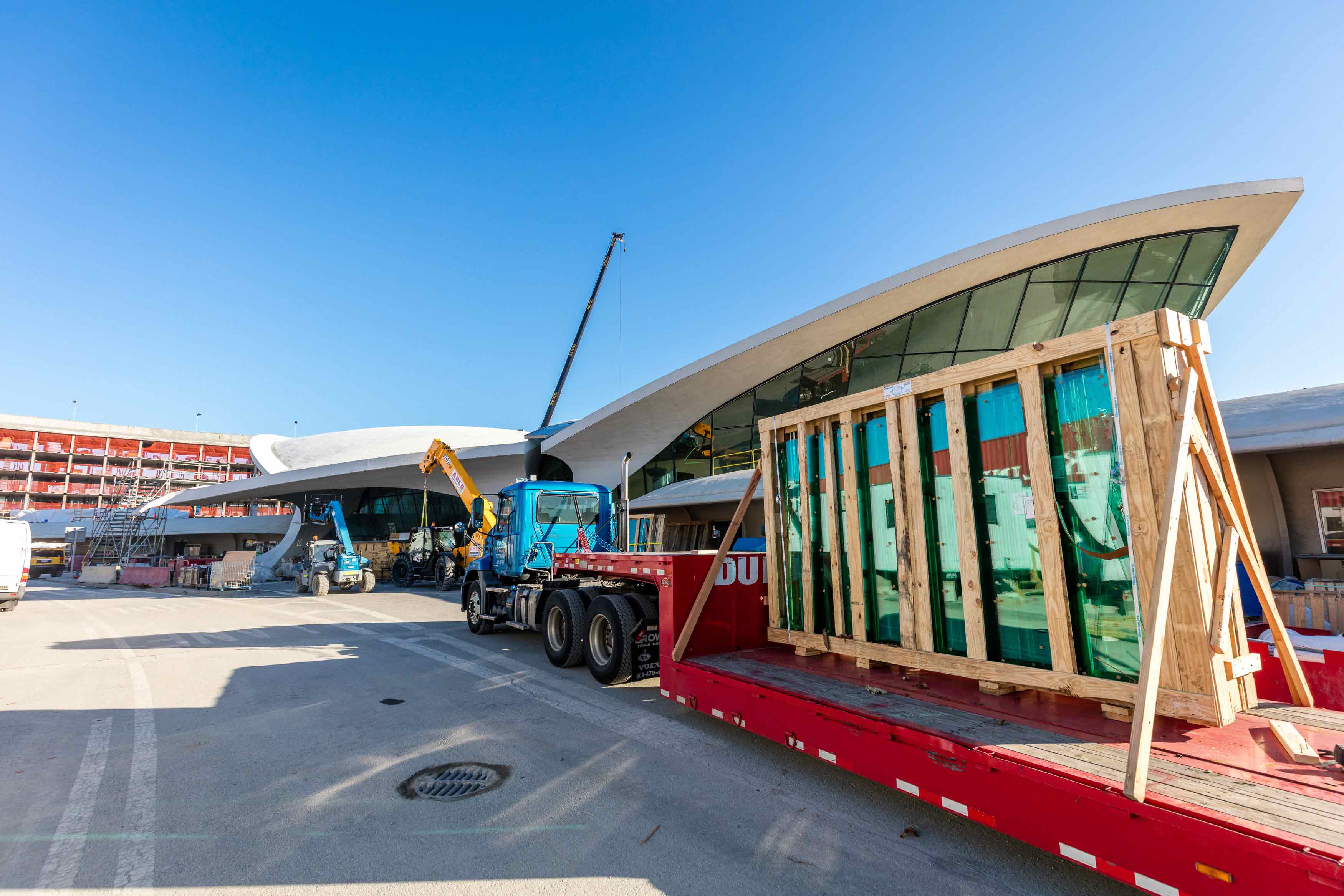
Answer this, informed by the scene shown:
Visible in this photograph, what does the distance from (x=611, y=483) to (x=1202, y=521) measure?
97.6 feet

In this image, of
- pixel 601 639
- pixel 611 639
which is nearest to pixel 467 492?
pixel 601 639

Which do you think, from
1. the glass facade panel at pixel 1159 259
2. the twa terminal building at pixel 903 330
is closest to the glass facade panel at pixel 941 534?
the twa terminal building at pixel 903 330

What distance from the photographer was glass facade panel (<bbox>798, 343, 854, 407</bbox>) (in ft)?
72.5

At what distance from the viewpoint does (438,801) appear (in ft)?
14.7

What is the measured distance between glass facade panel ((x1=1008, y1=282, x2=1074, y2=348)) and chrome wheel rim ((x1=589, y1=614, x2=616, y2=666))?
15461 mm

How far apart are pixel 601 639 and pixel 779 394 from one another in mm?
16842

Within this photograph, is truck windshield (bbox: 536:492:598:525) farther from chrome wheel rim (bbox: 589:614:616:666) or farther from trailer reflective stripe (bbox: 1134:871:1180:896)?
trailer reflective stripe (bbox: 1134:871:1180:896)

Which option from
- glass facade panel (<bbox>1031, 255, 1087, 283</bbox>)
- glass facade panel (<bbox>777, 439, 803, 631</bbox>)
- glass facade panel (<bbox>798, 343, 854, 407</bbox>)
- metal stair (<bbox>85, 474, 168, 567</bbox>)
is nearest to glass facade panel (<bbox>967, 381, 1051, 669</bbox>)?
glass facade panel (<bbox>777, 439, 803, 631</bbox>)

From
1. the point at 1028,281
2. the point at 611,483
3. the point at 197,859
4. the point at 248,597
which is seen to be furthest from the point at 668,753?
the point at 611,483

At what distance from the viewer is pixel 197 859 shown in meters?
3.72

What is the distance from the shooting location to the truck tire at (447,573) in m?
24.5

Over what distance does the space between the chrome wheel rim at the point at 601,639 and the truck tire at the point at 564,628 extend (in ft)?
0.81

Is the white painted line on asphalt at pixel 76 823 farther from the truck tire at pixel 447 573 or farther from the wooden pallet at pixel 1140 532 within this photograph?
the truck tire at pixel 447 573

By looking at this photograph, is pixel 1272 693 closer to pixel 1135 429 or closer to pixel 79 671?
pixel 1135 429
